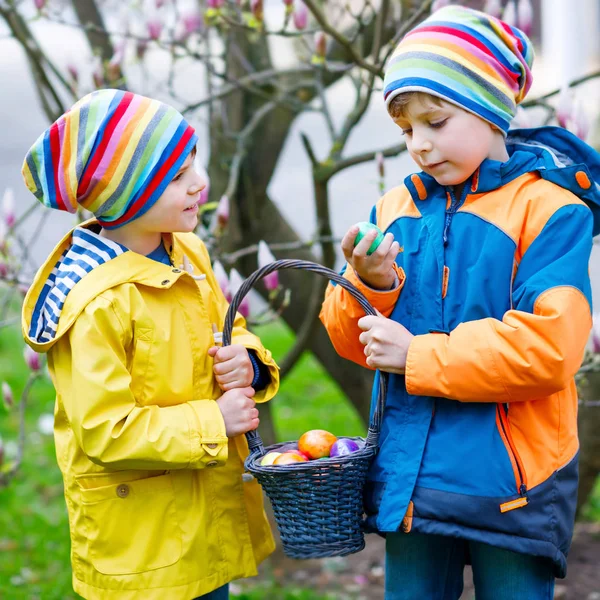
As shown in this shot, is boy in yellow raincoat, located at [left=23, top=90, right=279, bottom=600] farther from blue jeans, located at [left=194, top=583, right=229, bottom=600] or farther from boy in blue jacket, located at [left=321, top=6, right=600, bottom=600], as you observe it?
boy in blue jacket, located at [left=321, top=6, right=600, bottom=600]

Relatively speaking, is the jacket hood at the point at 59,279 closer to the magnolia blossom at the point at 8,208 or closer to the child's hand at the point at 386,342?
the child's hand at the point at 386,342

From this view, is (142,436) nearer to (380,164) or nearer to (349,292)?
(349,292)

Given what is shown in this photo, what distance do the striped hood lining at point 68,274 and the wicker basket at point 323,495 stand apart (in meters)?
0.49

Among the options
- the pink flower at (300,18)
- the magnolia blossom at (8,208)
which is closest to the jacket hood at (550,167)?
the pink flower at (300,18)

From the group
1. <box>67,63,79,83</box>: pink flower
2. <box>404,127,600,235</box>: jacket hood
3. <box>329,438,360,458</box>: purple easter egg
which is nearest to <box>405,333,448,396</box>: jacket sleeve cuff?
<box>329,438,360,458</box>: purple easter egg

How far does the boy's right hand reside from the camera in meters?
2.13

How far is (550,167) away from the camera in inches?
78.8

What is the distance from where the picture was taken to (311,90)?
3.89m

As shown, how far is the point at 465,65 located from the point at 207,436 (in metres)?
1.01

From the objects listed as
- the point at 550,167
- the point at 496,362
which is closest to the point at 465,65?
the point at 550,167

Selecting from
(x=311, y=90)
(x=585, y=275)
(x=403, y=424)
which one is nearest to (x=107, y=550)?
(x=403, y=424)

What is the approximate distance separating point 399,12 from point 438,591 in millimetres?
2343

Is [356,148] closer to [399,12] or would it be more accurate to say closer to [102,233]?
[399,12]

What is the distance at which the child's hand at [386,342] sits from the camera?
1.98 m
